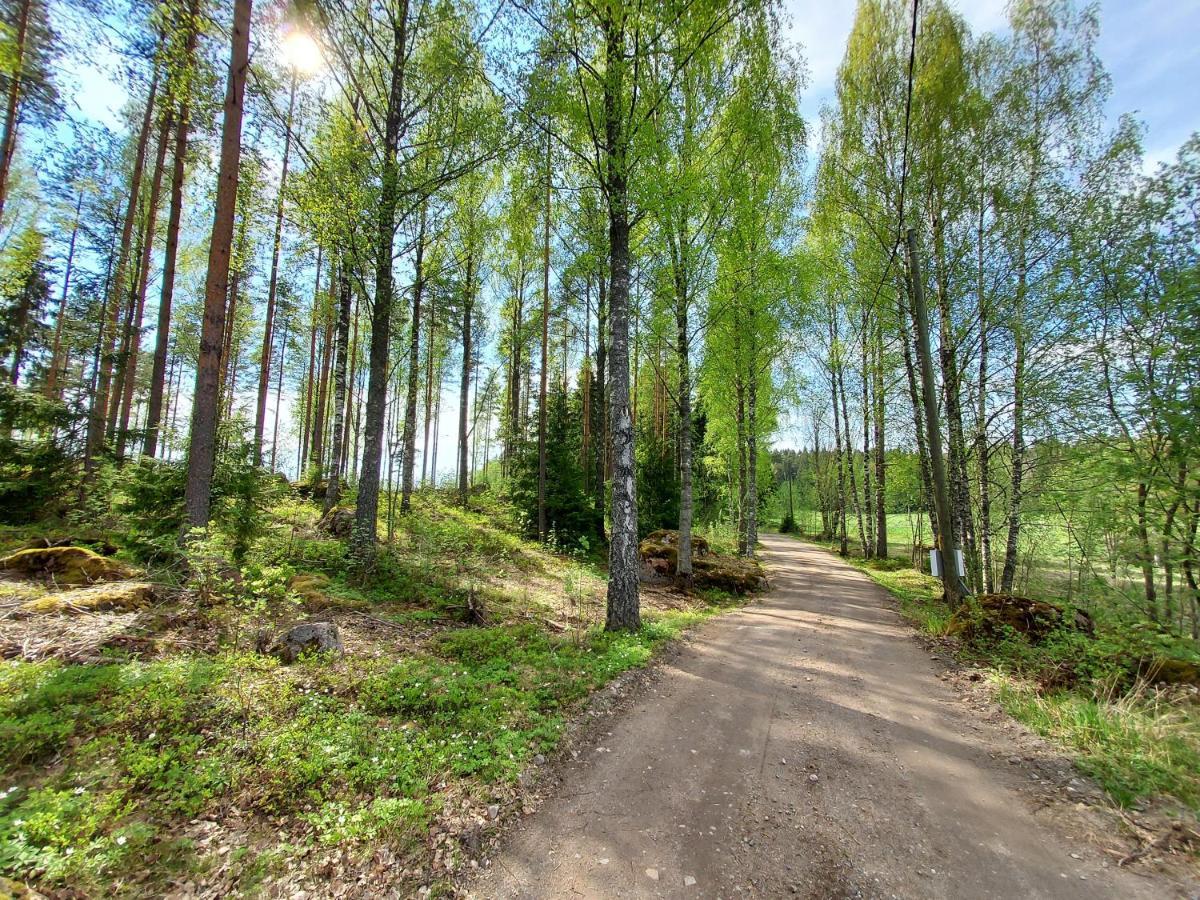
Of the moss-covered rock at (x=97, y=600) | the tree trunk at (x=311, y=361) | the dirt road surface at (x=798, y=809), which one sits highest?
the tree trunk at (x=311, y=361)

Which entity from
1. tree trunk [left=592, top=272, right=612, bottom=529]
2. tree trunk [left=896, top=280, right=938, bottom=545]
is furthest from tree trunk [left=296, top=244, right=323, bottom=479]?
tree trunk [left=896, top=280, right=938, bottom=545]

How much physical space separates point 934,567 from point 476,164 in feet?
43.3

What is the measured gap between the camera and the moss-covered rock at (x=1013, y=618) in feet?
21.8

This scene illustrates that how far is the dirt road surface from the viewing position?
265 centimetres

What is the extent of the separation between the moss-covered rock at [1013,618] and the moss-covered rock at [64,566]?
502 inches

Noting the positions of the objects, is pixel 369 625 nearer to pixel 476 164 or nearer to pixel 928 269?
pixel 476 164

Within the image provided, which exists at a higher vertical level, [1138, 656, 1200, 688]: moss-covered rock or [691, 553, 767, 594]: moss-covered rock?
[1138, 656, 1200, 688]: moss-covered rock

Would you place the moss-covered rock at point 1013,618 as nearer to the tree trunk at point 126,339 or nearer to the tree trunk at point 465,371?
the tree trunk at point 465,371

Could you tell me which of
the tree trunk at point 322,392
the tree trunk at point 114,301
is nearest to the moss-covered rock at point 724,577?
the tree trunk at point 114,301

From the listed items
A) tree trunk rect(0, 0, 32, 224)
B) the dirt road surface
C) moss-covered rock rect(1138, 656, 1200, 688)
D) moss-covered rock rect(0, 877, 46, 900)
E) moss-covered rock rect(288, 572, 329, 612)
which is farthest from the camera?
tree trunk rect(0, 0, 32, 224)

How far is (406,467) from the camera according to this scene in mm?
16266

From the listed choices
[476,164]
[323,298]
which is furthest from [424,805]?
[323,298]

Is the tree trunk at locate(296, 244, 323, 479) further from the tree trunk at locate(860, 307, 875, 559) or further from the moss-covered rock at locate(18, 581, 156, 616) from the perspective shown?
the tree trunk at locate(860, 307, 875, 559)

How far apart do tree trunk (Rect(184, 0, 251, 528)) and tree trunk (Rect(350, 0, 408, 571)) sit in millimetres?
2332
